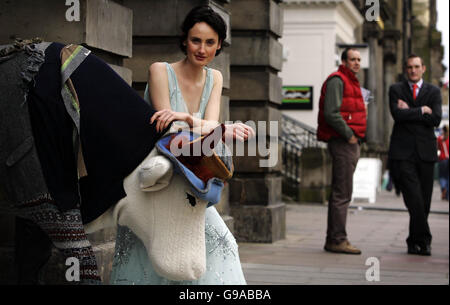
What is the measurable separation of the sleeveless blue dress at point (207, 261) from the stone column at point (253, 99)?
655 centimetres

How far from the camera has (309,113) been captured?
2766cm

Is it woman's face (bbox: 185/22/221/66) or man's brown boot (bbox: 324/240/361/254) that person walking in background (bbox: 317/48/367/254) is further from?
woman's face (bbox: 185/22/221/66)

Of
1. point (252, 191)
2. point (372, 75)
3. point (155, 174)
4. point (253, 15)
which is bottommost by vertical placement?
point (252, 191)

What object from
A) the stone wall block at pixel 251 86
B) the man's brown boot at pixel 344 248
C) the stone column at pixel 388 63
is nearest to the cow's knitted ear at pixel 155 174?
the man's brown boot at pixel 344 248

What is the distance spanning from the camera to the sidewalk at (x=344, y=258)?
284 inches

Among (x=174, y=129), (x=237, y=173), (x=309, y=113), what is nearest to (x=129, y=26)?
(x=174, y=129)

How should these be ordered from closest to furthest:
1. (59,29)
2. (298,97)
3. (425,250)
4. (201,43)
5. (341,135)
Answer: (201,43) < (59,29) < (341,135) < (425,250) < (298,97)

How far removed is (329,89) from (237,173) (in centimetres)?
186

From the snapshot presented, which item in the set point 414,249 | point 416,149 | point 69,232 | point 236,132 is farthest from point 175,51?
point 236,132

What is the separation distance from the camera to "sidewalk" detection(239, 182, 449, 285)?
721 centimetres

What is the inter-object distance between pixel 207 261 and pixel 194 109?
0.76 m

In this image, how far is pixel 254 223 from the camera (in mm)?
10055

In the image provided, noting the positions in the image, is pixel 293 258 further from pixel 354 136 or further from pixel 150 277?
pixel 150 277

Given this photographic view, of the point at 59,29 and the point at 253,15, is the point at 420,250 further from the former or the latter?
the point at 59,29
